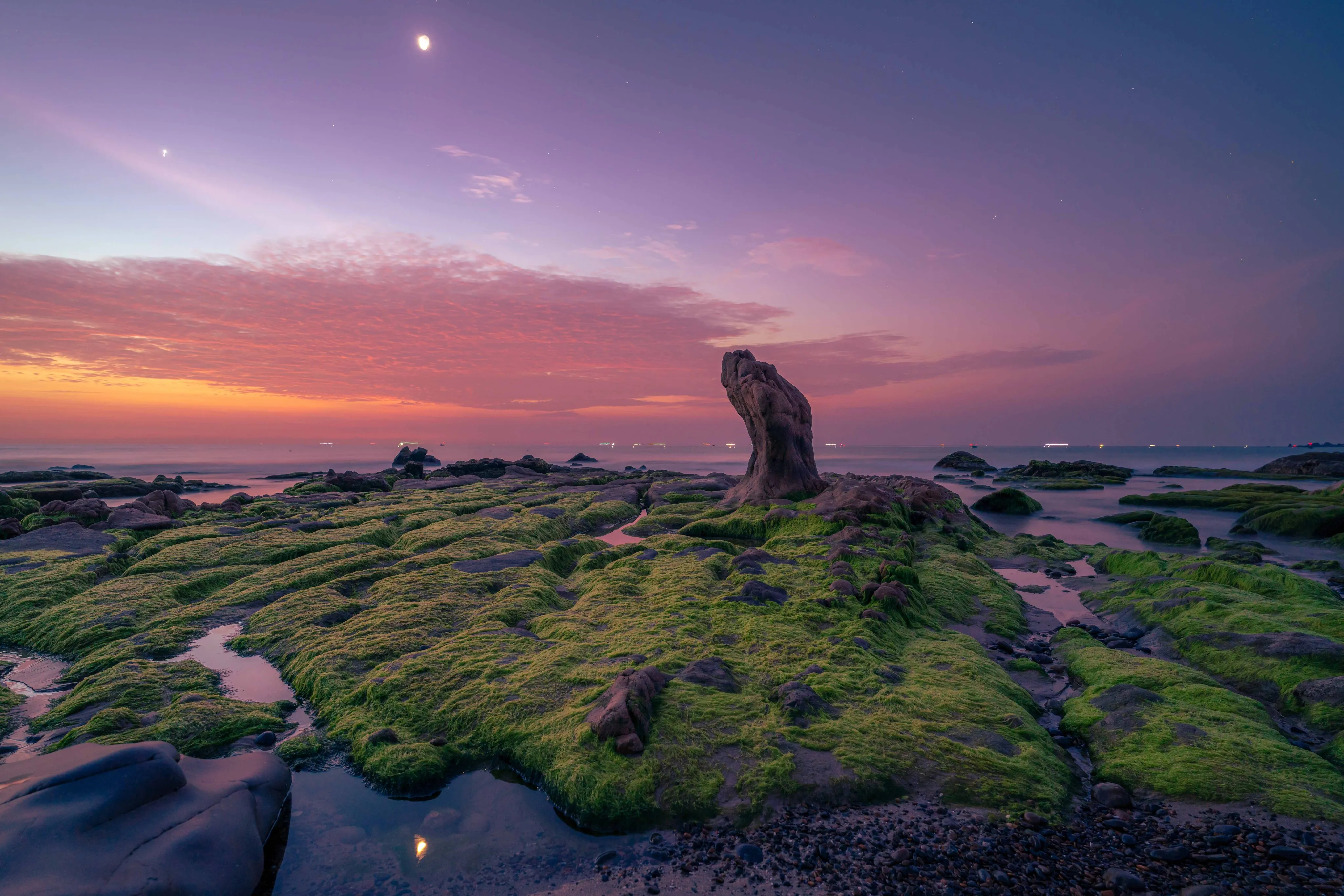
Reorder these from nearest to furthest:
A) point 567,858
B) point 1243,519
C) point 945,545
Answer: point 567,858
point 945,545
point 1243,519

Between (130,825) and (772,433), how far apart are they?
21.1 metres

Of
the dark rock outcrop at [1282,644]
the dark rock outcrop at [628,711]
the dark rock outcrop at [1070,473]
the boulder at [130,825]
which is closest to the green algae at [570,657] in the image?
the dark rock outcrop at [628,711]

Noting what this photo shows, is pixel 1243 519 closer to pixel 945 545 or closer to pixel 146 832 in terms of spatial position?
pixel 945 545

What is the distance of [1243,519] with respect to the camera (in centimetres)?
2564

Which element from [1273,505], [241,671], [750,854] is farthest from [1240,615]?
[1273,505]

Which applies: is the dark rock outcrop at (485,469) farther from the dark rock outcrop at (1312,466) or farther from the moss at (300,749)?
the dark rock outcrop at (1312,466)

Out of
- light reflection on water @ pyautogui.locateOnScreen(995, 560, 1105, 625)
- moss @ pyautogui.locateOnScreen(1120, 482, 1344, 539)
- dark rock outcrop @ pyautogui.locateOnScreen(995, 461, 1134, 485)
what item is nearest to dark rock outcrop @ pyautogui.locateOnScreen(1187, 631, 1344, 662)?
light reflection on water @ pyautogui.locateOnScreen(995, 560, 1105, 625)

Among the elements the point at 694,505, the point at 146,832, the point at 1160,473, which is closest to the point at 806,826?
the point at 146,832

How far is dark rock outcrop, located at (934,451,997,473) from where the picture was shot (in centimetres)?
7694

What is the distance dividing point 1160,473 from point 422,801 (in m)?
92.3

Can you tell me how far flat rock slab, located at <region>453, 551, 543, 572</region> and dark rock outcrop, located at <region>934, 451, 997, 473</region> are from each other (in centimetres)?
7467

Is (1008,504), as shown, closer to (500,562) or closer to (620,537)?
(620,537)

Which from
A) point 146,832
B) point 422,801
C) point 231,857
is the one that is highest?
point 146,832

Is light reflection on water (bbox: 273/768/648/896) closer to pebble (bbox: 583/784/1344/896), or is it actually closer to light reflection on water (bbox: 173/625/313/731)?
pebble (bbox: 583/784/1344/896)
